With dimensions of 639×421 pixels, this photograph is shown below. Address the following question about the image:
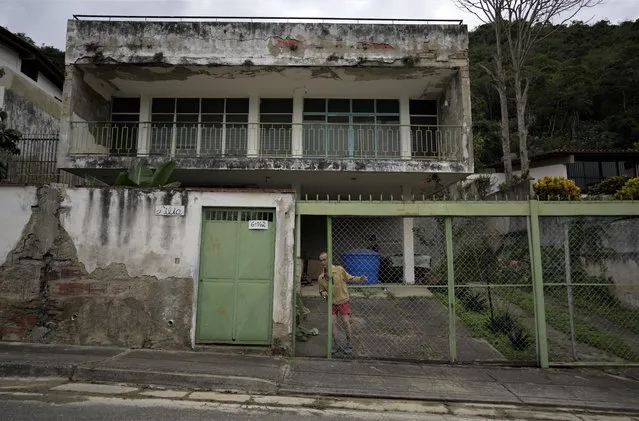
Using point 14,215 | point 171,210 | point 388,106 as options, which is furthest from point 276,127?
point 14,215

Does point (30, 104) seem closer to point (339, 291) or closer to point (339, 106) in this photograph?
point (339, 106)

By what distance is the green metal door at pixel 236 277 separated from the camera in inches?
238

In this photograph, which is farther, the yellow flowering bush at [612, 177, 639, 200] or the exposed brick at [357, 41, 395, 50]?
the exposed brick at [357, 41, 395, 50]

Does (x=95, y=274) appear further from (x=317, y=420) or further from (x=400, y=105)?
(x=400, y=105)

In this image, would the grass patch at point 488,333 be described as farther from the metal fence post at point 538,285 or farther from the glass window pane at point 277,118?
the glass window pane at point 277,118

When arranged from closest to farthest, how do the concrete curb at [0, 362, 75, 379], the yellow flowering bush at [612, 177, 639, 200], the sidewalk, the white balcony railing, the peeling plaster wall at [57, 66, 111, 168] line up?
the sidewalk → the concrete curb at [0, 362, 75, 379] → the yellow flowering bush at [612, 177, 639, 200] → the peeling plaster wall at [57, 66, 111, 168] → the white balcony railing

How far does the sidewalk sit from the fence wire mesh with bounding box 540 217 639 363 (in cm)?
93

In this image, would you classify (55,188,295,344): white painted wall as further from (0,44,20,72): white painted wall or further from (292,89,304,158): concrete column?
(0,44,20,72): white painted wall

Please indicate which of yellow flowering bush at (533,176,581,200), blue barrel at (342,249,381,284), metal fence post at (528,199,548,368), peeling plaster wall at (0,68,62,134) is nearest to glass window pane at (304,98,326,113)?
blue barrel at (342,249,381,284)

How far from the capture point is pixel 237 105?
12805 millimetres

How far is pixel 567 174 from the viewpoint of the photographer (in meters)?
21.2

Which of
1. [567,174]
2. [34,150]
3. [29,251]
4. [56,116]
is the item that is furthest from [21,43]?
[567,174]

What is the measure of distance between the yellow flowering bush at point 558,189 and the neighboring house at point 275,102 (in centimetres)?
254

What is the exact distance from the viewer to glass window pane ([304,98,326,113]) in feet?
41.8
